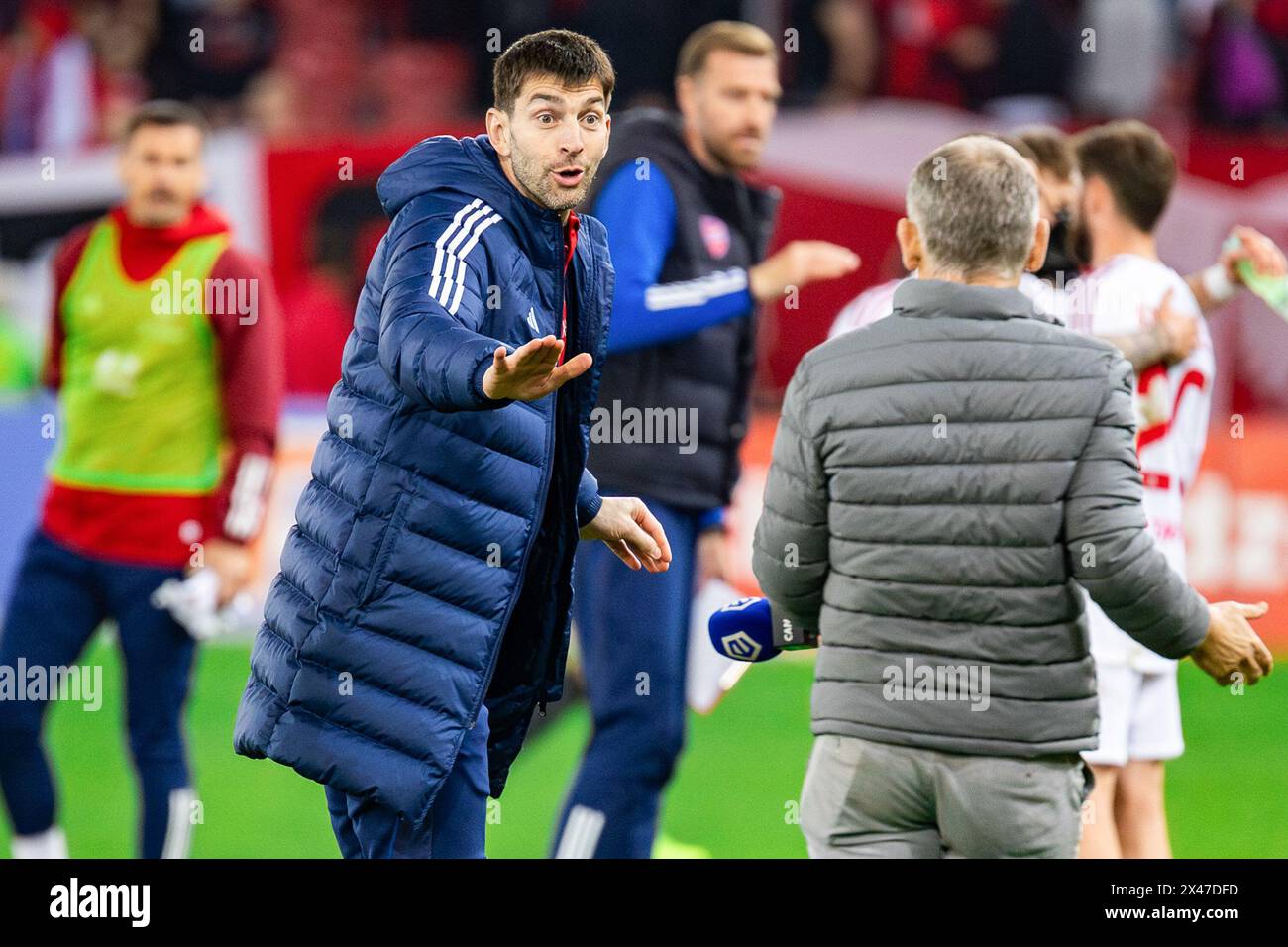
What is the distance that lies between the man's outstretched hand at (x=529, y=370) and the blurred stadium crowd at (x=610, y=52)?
7.02 meters

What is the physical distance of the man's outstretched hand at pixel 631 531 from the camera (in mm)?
3566

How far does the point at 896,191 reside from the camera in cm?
958

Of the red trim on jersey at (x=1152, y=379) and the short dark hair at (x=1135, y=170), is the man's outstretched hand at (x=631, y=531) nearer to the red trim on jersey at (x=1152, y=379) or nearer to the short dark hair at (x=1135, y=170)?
the red trim on jersey at (x=1152, y=379)

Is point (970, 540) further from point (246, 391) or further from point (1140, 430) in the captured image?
point (246, 391)

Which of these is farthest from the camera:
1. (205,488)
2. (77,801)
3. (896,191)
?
(896,191)

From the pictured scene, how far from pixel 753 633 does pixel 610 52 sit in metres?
6.62

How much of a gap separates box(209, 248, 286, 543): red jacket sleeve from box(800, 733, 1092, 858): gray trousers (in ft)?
8.69

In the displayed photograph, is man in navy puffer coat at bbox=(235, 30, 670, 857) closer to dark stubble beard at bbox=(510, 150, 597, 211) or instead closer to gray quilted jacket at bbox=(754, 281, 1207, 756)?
dark stubble beard at bbox=(510, 150, 597, 211)

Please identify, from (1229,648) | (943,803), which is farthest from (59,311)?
(1229,648)

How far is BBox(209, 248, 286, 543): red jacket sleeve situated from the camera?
539 cm

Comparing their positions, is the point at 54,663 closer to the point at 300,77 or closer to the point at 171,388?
the point at 171,388

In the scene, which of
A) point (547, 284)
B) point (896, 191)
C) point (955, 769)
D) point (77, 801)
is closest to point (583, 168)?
point (547, 284)

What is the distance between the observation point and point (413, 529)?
314 centimetres

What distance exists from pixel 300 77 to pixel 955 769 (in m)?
8.76
